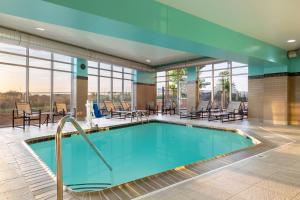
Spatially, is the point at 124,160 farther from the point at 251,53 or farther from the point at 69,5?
the point at 251,53

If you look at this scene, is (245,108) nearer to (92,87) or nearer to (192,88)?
(192,88)

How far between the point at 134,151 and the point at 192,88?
7615mm

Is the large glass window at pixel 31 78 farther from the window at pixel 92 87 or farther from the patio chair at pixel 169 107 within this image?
the patio chair at pixel 169 107

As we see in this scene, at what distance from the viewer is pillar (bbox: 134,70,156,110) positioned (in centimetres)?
1286

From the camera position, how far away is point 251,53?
5695mm

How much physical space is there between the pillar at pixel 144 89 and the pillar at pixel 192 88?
255cm

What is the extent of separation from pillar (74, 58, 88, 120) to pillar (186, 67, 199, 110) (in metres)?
5.88

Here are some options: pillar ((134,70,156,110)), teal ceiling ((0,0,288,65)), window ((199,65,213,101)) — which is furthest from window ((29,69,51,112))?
window ((199,65,213,101))

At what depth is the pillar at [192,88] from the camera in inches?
453

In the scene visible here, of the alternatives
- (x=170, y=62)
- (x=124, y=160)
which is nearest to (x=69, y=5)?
(x=124, y=160)

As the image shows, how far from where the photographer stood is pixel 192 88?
38.3 ft

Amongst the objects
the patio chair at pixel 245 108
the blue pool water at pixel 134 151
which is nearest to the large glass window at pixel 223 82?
the patio chair at pixel 245 108

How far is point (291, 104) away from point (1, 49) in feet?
36.0

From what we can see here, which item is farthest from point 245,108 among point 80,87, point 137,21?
point 137,21
